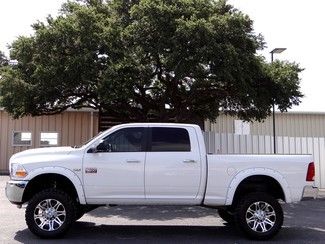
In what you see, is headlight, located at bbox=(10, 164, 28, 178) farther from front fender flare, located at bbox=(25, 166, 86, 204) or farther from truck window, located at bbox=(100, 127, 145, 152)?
truck window, located at bbox=(100, 127, 145, 152)

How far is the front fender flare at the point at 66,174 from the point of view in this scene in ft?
27.8

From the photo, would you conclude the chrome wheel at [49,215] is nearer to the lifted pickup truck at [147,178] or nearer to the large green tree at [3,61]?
the lifted pickup truck at [147,178]

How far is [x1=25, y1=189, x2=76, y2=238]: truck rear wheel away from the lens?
27.4 ft

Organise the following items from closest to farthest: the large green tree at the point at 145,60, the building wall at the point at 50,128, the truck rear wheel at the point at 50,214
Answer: the truck rear wheel at the point at 50,214 < the large green tree at the point at 145,60 < the building wall at the point at 50,128

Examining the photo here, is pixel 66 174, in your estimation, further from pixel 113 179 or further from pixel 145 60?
pixel 145 60

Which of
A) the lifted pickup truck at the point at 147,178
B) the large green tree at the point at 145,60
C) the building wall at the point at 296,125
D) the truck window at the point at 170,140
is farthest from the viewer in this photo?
the building wall at the point at 296,125

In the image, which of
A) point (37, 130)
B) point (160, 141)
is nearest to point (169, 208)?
point (160, 141)

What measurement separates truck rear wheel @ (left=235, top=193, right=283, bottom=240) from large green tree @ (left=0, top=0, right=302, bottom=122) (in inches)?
188

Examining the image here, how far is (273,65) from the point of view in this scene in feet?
51.8

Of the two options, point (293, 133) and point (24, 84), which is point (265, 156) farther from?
point (293, 133)

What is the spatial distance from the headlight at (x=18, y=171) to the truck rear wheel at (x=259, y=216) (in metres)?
4.01

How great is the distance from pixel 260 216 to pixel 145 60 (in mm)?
6744

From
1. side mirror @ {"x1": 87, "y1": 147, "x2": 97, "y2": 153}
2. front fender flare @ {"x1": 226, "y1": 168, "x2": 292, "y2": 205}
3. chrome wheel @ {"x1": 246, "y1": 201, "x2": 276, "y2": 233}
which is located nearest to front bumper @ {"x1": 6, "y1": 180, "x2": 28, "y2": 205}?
side mirror @ {"x1": 87, "y1": 147, "x2": 97, "y2": 153}

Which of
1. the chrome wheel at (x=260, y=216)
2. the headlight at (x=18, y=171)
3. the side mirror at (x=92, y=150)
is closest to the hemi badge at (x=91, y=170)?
the side mirror at (x=92, y=150)
